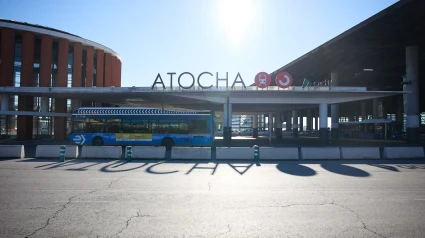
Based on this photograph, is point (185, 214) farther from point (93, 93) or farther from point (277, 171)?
point (93, 93)

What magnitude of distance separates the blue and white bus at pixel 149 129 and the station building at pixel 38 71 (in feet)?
44.1

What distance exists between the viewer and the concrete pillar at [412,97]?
3005 cm

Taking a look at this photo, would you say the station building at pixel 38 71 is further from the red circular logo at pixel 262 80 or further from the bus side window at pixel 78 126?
the red circular logo at pixel 262 80

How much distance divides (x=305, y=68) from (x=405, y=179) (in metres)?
39.3

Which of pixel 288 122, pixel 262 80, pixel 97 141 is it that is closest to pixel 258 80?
pixel 262 80

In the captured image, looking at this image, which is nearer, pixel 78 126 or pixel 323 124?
pixel 78 126

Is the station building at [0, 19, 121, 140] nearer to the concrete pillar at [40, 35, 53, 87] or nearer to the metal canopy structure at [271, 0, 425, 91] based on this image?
the concrete pillar at [40, 35, 53, 87]

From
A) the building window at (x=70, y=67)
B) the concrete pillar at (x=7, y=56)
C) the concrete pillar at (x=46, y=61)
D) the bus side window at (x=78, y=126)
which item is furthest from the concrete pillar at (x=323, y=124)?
the concrete pillar at (x=7, y=56)

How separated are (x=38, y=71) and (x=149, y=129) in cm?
2282

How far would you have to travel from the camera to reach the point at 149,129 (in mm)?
22938

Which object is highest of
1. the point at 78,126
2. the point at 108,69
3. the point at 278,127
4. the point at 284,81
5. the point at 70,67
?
the point at 108,69

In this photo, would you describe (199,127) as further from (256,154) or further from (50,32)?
(50,32)

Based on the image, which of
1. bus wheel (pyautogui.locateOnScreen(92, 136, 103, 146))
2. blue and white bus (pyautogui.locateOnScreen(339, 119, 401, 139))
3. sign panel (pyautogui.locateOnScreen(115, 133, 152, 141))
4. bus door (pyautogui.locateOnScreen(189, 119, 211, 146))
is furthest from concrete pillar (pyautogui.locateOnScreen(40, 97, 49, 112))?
blue and white bus (pyautogui.locateOnScreen(339, 119, 401, 139))

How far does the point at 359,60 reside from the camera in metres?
39.0
